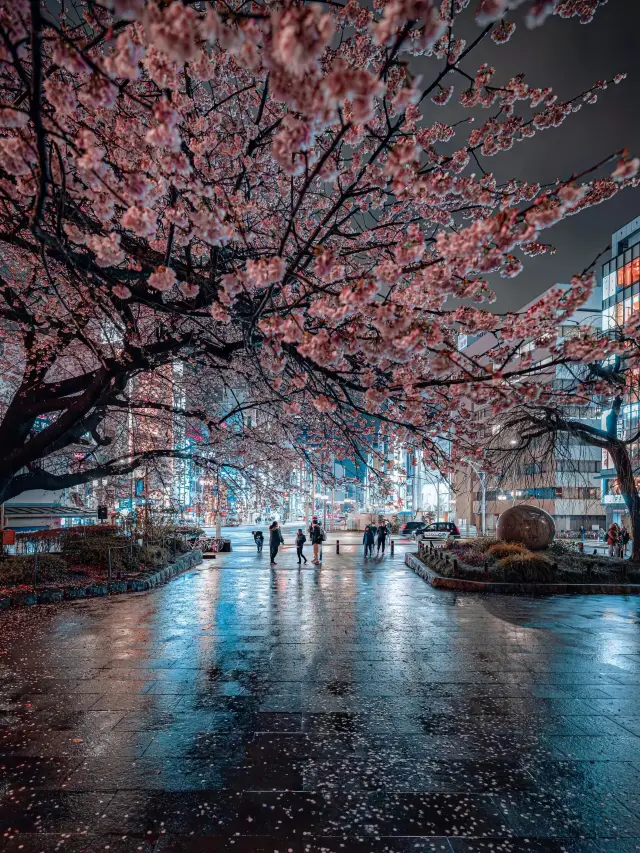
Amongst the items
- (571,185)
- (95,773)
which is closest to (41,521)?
(95,773)

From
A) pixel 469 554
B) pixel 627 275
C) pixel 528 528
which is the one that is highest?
pixel 627 275

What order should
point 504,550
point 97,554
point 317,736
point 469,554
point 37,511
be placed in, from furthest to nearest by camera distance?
point 37,511
point 469,554
point 504,550
point 97,554
point 317,736

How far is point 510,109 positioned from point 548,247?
79.4 inches

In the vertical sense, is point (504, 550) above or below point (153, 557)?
above

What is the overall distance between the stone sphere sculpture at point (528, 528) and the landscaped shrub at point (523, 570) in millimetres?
3638

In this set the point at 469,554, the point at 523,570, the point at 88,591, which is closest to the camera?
the point at 88,591

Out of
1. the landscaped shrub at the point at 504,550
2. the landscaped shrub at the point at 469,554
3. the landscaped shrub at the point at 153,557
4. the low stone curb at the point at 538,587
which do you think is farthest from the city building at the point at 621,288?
the landscaped shrub at the point at 153,557

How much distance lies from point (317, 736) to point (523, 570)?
37.7 feet

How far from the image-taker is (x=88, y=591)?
12258 mm

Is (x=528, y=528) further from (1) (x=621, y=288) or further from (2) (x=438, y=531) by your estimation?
(1) (x=621, y=288)

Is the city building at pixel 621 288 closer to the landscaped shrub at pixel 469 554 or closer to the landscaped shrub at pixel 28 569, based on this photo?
the landscaped shrub at pixel 469 554

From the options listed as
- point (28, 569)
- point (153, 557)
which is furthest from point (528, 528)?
point (28, 569)

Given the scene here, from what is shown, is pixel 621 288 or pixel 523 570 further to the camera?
pixel 621 288

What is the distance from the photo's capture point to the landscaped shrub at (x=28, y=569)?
12.0m
